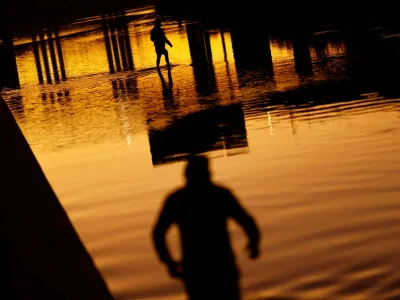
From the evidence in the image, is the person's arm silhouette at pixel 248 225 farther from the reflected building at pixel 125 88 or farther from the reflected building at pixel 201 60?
the reflected building at pixel 125 88

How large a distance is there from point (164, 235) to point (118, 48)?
40.2 m

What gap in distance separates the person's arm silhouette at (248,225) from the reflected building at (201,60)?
16.8 meters

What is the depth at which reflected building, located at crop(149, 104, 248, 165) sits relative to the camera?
16125 millimetres

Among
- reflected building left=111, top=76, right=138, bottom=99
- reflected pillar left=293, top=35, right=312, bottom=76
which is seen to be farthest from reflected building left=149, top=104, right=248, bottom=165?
reflected pillar left=293, top=35, right=312, bottom=76

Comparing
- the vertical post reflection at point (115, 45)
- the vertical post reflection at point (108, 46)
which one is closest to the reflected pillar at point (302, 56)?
the vertical post reflection at point (115, 45)

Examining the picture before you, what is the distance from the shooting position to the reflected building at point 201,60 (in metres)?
25.4

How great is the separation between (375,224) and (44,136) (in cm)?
1079

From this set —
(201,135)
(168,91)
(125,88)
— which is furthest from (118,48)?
(201,135)

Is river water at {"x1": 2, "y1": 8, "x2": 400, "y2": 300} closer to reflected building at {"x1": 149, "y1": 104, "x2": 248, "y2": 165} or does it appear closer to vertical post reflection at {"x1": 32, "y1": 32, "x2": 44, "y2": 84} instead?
reflected building at {"x1": 149, "y1": 104, "x2": 248, "y2": 165}

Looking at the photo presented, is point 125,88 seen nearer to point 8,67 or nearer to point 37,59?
point 8,67

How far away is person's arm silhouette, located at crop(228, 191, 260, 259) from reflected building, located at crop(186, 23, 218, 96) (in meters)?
16.8

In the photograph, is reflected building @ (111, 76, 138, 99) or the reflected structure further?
the reflected structure

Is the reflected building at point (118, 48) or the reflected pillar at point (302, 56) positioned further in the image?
the reflected building at point (118, 48)

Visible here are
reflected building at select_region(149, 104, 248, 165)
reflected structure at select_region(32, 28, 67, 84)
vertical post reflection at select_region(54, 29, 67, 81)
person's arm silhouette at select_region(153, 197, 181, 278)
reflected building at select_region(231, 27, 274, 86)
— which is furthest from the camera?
reflected structure at select_region(32, 28, 67, 84)
